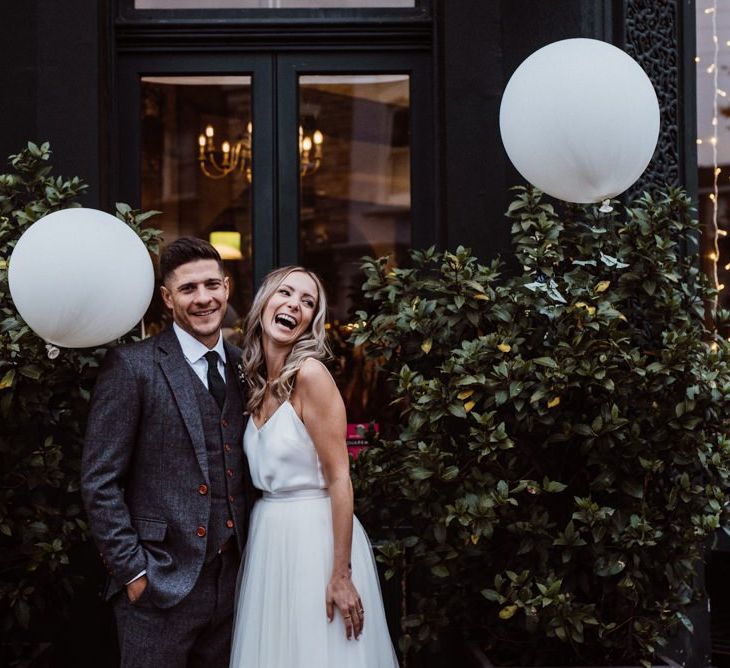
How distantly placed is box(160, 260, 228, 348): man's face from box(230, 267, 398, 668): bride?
24 cm

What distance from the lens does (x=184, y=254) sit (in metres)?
3.91

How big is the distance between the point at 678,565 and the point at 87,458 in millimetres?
2705

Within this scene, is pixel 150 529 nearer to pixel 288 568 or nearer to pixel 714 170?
pixel 288 568

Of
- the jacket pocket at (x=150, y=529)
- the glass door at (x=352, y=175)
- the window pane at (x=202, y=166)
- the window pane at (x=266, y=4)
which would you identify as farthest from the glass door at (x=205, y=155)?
the jacket pocket at (x=150, y=529)

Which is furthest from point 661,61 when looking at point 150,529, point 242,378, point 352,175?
point 150,529

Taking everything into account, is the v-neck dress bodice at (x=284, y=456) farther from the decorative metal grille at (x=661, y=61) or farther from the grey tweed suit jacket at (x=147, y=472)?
the decorative metal grille at (x=661, y=61)

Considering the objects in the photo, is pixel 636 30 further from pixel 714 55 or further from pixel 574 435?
pixel 574 435

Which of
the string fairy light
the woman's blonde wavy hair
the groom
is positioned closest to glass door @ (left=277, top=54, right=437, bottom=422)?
the woman's blonde wavy hair

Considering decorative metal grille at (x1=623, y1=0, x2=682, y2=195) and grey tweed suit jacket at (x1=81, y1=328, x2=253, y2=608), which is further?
decorative metal grille at (x1=623, y1=0, x2=682, y2=195)

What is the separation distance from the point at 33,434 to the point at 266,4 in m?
2.83

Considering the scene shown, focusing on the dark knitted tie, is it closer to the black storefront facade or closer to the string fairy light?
the black storefront facade

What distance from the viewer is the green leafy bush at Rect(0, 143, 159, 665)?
13.6 feet

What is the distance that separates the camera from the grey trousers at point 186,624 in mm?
3744

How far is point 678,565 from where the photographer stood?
14.7 feet
